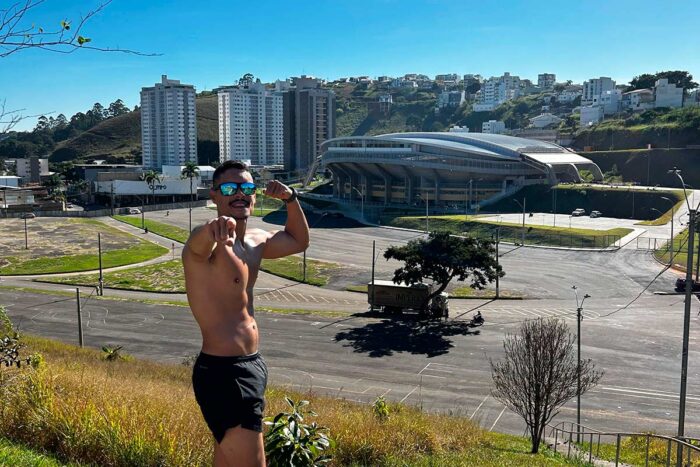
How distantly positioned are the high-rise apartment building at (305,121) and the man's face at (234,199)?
16258 cm

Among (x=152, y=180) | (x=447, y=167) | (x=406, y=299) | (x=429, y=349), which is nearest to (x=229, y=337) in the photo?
(x=429, y=349)

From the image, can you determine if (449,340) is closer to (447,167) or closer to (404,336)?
(404,336)

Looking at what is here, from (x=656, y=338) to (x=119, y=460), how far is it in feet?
101

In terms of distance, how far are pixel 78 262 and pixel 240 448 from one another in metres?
55.8

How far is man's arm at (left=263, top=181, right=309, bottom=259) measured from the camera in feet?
20.2

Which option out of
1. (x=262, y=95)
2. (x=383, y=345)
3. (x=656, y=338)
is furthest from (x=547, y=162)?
(x=262, y=95)

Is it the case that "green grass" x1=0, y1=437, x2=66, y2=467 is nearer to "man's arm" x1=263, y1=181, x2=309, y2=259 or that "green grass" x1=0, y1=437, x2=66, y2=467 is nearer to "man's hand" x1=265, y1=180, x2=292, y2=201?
"man's arm" x1=263, y1=181, x2=309, y2=259

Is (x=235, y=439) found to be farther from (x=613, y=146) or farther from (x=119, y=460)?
(x=613, y=146)

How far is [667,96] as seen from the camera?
151m

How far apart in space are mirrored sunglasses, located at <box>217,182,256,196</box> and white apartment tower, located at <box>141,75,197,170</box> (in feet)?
584

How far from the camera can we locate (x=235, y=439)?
527cm

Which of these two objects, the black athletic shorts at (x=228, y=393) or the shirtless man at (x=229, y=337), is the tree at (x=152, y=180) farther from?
the black athletic shorts at (x=228, y=393)

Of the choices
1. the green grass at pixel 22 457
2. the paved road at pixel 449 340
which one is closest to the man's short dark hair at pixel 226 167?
the green grass at pixel 22 457

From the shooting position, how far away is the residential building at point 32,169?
6235 inches
